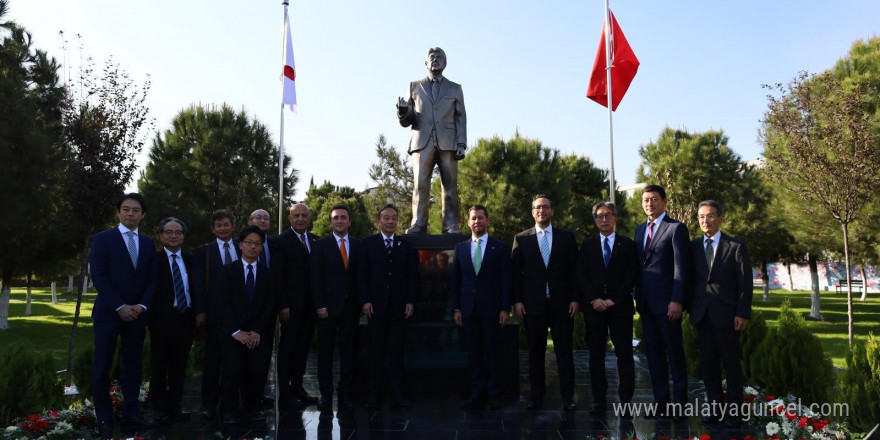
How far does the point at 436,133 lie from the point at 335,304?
2.75 m

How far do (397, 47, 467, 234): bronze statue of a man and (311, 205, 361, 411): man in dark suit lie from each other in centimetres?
160

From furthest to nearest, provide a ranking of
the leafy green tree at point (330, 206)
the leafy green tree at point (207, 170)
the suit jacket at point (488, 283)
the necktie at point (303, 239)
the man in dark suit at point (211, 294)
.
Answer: the leafy green tree at point (330, 206), the leafy green tree at point (207, 170), the necktie at point (303, 239), the suit jacket at point (488, 283), the man in dark suit at point (211, 294)

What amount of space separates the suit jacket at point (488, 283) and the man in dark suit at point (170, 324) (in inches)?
103

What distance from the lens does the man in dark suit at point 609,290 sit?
5523 mm

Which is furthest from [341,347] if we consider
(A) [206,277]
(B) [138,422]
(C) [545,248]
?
(C) [545,248]

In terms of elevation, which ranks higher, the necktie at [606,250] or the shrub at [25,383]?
the necktie at [606,250]

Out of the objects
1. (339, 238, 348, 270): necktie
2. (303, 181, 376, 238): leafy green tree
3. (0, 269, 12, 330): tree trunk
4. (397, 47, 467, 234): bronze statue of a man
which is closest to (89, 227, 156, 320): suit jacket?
(339, 238, 348, 270): necktie

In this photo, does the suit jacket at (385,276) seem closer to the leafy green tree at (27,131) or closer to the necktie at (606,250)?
the necktie at (606,250)

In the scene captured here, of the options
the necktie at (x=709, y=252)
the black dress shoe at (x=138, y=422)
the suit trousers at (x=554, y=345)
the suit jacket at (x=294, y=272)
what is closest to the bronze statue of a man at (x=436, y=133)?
the suit jacket at (x=294, y=272)

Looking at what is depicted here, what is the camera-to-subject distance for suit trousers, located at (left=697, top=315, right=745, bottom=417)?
5.05 m

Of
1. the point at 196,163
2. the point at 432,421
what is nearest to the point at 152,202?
the point at 196,163

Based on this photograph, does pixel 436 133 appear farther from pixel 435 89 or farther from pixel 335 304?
pixel 335 304

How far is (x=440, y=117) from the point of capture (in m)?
7.54

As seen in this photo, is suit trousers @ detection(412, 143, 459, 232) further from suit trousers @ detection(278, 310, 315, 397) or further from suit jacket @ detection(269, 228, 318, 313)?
suit trousers @ detection(278, 310, 315, 397)
